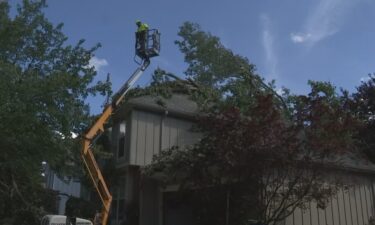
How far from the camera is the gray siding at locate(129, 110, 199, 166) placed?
19.0m

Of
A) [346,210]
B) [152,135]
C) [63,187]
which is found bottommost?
[346,210]

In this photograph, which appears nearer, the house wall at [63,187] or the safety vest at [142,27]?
the safety vest at [142,27]

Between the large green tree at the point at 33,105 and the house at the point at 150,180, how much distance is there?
12.5ft

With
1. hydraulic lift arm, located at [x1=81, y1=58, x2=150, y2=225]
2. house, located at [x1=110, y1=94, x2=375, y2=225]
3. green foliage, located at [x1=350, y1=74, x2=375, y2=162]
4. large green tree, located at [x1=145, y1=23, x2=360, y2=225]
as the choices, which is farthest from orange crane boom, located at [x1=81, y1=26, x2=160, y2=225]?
green foliage, located at [x1=350, y1=74, x2=375, y2=162]

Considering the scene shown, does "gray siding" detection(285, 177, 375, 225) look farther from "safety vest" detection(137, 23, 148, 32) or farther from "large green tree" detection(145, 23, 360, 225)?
"safety vest" detection(137, 23, 148, 32)

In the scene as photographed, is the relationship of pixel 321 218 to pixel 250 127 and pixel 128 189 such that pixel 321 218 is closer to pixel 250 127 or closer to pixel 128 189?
pixel 250 127

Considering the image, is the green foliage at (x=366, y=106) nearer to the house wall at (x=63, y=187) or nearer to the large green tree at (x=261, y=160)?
the large green tree at (x=261, y=160)

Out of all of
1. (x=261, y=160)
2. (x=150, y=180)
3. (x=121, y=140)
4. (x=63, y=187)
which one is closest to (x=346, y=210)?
(x=261, y=160)

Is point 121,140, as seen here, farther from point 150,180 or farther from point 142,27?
point 142,27

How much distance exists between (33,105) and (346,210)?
33.6 feet

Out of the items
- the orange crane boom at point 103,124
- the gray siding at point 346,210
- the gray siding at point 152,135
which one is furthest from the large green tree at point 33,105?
the gray siding at point 346,210

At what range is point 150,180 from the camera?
19.0 meters

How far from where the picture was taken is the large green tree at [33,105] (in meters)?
12.8

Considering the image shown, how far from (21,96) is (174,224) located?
8229 mm
